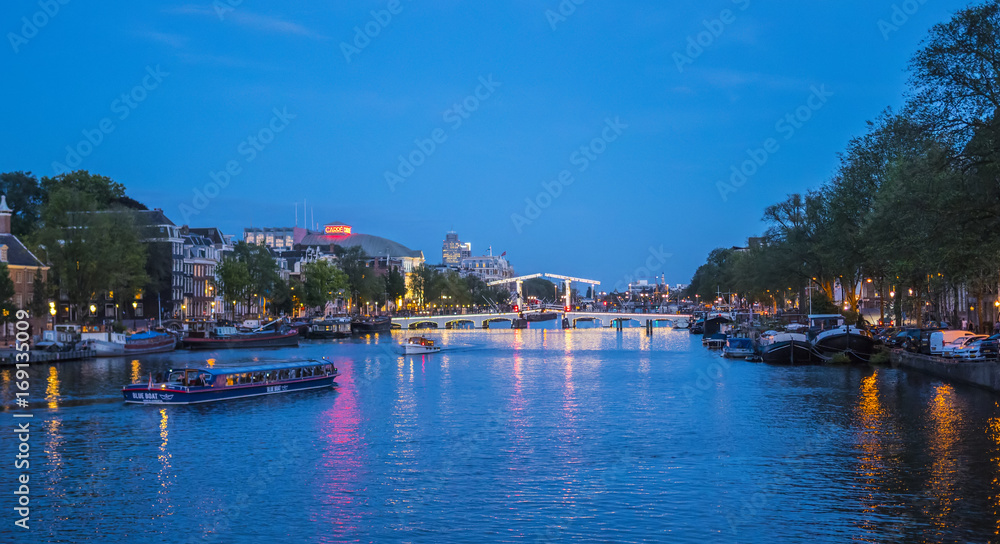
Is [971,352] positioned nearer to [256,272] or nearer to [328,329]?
[328,329]

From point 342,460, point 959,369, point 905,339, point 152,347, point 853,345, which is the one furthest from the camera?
point 152,347

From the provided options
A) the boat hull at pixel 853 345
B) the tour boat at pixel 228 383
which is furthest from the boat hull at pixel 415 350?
the boat hull at pixel 853 345

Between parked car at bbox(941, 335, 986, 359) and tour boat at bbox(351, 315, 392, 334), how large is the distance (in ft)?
347

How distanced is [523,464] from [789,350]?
168 ft

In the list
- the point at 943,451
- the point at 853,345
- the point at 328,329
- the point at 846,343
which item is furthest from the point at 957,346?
the point at 328,329

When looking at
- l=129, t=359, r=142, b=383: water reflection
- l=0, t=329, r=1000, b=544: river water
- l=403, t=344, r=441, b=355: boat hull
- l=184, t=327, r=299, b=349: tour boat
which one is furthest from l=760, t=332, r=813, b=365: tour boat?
l=184, t=327, r=299, b=349: tour boat

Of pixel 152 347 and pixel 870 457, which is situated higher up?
pixel 152 347

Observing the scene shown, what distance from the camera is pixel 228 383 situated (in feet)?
185

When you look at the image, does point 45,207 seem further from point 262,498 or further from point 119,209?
point 262,498

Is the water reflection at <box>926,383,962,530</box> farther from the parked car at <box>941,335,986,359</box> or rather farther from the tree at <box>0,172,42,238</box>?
the tree at <box>0,172,42,238</box>

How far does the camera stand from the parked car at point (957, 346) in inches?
2232

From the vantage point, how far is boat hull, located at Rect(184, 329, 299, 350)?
10456 cm

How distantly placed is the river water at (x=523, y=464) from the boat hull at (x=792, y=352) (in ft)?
55.1

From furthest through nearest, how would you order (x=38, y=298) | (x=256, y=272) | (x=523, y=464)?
1. (x=256, y=272)
2. (x=38, y=298)
3. (x=523, y=464)
